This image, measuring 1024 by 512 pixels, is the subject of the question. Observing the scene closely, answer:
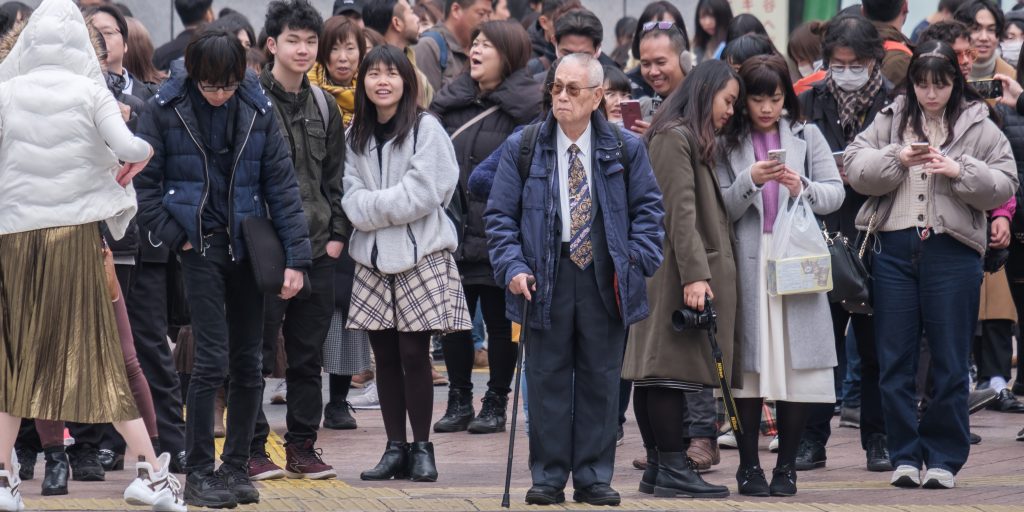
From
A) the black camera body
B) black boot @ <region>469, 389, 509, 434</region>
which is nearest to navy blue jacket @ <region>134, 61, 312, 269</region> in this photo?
the black camera body

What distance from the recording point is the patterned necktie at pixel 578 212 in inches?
275

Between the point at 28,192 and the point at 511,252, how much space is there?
2015 mm

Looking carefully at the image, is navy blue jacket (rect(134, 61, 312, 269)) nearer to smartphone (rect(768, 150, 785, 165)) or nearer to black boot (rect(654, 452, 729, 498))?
black boot (rect(654, 452, 729, 498))

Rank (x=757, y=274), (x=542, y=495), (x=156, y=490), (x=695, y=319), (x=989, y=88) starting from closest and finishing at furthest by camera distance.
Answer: (x=156, y=490)
(x=542, y=495)
(x=695, y=319)
(x=757, y=274)
(x=989, y=88)

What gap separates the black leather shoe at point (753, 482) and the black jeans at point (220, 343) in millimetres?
2299

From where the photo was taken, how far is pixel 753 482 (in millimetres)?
7590

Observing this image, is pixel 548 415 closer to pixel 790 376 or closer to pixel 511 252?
pixel 511 252

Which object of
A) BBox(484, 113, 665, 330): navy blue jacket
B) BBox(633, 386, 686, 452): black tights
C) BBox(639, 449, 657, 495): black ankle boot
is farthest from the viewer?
BBox(639, 449, 657, 495): black ankle boot

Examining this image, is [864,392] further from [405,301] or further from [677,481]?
[405,301]

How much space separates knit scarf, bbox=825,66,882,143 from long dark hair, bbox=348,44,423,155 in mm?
2427

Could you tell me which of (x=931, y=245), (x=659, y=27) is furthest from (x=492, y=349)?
(x=931, y=245)

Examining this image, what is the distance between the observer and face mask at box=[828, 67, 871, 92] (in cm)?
886

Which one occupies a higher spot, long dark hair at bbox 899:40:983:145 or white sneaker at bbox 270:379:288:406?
long dark hair at bbox 899:40:983:145

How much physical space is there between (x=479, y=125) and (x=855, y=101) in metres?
2.18
